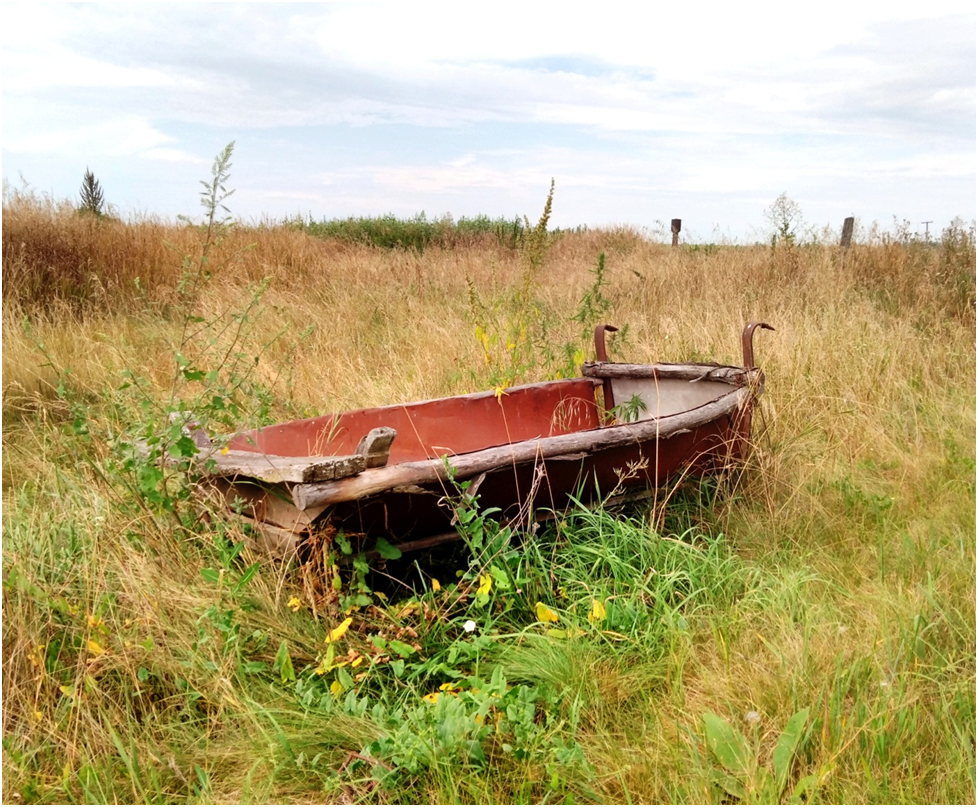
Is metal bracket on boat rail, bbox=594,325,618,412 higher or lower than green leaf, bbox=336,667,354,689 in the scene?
higher

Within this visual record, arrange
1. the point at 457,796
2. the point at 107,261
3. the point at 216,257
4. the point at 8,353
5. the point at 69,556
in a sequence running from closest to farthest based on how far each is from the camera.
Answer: the point at 457,796 → the point at 69,556 → the point at 8,353 → the point at 107,261 → the point at 216,257

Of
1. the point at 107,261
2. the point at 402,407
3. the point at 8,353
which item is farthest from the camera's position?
the point at 107,261

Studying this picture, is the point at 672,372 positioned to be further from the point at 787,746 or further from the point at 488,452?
the point at 787,746

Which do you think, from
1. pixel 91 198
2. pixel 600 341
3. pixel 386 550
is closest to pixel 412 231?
pixel 91 198

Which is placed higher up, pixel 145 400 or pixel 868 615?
pixel 145 400

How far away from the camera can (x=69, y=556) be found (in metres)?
3.16

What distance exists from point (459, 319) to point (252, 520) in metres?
4.75

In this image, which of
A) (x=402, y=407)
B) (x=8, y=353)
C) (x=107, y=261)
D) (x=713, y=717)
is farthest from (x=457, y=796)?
(x=107, y=261)

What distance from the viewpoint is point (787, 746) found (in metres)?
2.07

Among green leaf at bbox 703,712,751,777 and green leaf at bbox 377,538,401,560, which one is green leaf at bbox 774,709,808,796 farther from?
green leaf at bbox 377,538,401,560

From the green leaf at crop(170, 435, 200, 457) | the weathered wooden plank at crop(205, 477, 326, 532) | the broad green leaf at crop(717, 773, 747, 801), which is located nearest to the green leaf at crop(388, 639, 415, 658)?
the weathered wooden plank at crop(205, 477, 326, 532)

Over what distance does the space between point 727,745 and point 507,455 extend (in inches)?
52.0

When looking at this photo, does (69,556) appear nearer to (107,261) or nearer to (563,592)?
(563,592)

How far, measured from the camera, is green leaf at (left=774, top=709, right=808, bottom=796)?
6.66 feet
